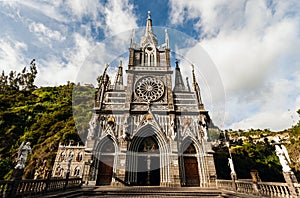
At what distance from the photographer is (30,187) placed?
775 cm

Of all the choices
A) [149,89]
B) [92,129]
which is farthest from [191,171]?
[92,129]

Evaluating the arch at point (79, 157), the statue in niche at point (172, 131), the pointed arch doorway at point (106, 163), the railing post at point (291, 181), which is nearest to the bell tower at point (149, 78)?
the statue in niche at point (172, 131)

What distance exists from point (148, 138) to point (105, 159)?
5437 millimetres

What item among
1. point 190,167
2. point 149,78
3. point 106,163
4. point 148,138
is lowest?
point 190,167

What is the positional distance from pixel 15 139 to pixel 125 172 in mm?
32875

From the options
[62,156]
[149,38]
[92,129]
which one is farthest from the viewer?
[149,38]

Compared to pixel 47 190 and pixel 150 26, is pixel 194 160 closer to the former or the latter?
pixel 47 190

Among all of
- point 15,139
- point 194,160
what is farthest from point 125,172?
point 15,139

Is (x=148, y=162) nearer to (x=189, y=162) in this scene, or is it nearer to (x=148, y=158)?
→ (x=148, y=158)

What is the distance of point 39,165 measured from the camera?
26.9 meters

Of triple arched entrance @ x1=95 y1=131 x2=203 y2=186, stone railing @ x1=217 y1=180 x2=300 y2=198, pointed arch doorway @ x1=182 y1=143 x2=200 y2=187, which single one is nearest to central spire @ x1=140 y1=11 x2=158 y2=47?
triple arched entrance @ x1=95 y1=131 x2=203 y2=186

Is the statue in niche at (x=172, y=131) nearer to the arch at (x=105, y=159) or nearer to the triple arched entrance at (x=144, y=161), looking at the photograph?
the triple arched entrance at (x=144, y=161)

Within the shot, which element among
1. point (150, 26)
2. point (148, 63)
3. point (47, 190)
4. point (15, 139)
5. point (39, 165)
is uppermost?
point (150, 26)

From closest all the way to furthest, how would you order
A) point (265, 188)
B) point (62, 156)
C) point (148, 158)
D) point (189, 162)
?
point (265, 188) → point (189, 162) → point (148, 158) → point (62, 156)
